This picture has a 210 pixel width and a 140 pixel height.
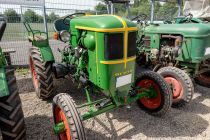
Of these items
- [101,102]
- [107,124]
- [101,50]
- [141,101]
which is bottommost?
[107,124]

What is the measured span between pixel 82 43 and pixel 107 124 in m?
1.29

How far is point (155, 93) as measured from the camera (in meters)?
3.22

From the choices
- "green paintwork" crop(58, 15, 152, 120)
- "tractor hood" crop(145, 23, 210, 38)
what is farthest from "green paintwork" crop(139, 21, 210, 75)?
"green paintwork" crop(58, 15, 152, 120)

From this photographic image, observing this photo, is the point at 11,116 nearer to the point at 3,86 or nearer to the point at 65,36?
the point at 3,86

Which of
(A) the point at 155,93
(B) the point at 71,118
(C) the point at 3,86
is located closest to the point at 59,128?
(B) the point at 71,118

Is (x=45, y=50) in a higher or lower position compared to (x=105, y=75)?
higher

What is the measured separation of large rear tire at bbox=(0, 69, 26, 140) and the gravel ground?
0.68m

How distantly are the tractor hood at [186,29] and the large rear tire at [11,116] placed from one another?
3.23 m

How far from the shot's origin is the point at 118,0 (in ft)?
16.7

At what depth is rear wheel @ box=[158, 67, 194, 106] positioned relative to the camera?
11.9ft

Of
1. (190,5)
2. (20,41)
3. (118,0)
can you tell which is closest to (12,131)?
(118,0)

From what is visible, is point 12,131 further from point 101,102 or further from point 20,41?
point 20,41

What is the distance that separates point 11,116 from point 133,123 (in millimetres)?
1809

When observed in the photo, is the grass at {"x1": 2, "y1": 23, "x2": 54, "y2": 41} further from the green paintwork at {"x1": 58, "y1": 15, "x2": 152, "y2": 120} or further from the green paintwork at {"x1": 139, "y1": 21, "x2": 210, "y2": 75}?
the green paintwork at {"x1": 58, "y1": 15, "x2": 152, "y2": 120}
